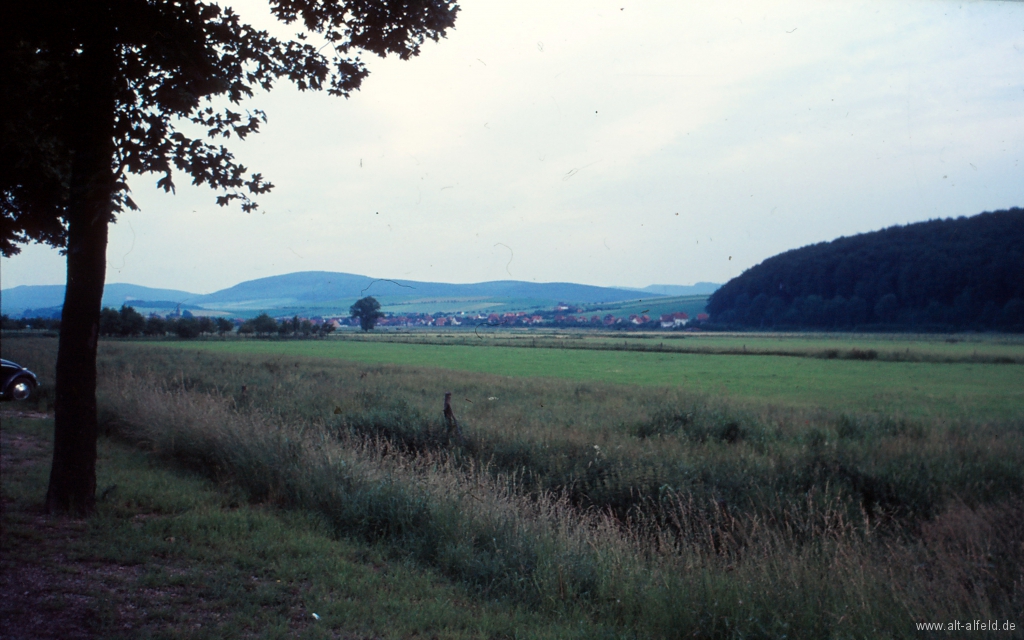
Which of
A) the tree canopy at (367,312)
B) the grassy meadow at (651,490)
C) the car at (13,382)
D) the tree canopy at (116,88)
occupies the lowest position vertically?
the grassy meadow at (651,490)

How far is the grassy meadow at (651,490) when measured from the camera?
16.0 feet

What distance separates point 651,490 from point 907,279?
85.2 ft

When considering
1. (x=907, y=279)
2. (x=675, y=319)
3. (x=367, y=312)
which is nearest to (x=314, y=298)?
(x=367, y=312)

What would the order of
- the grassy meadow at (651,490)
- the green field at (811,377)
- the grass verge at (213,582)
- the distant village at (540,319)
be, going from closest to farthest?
the grass verge at (213,582)
the grassy meadow at (651,490)
the green field at (811,377)
the distant village at (540,319)

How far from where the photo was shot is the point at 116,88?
7.37m

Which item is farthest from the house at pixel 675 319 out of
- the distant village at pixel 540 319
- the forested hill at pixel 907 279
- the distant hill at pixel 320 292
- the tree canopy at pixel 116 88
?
the tree canopy at pixel 116 88

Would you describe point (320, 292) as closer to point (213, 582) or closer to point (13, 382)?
point (13, 382)

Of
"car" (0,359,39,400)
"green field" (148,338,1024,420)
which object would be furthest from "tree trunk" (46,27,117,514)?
"green field" (148,338,1024,420)

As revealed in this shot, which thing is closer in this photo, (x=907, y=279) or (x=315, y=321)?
(x=907, y=279)

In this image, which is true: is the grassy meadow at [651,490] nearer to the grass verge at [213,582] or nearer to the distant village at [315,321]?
the grass verge at [213,582]

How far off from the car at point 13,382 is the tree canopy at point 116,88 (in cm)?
927

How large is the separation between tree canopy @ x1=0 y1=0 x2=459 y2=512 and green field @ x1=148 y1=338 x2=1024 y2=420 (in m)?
17.6

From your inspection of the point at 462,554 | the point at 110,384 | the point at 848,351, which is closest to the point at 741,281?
the point at 848,351

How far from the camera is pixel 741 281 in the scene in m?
47.4
